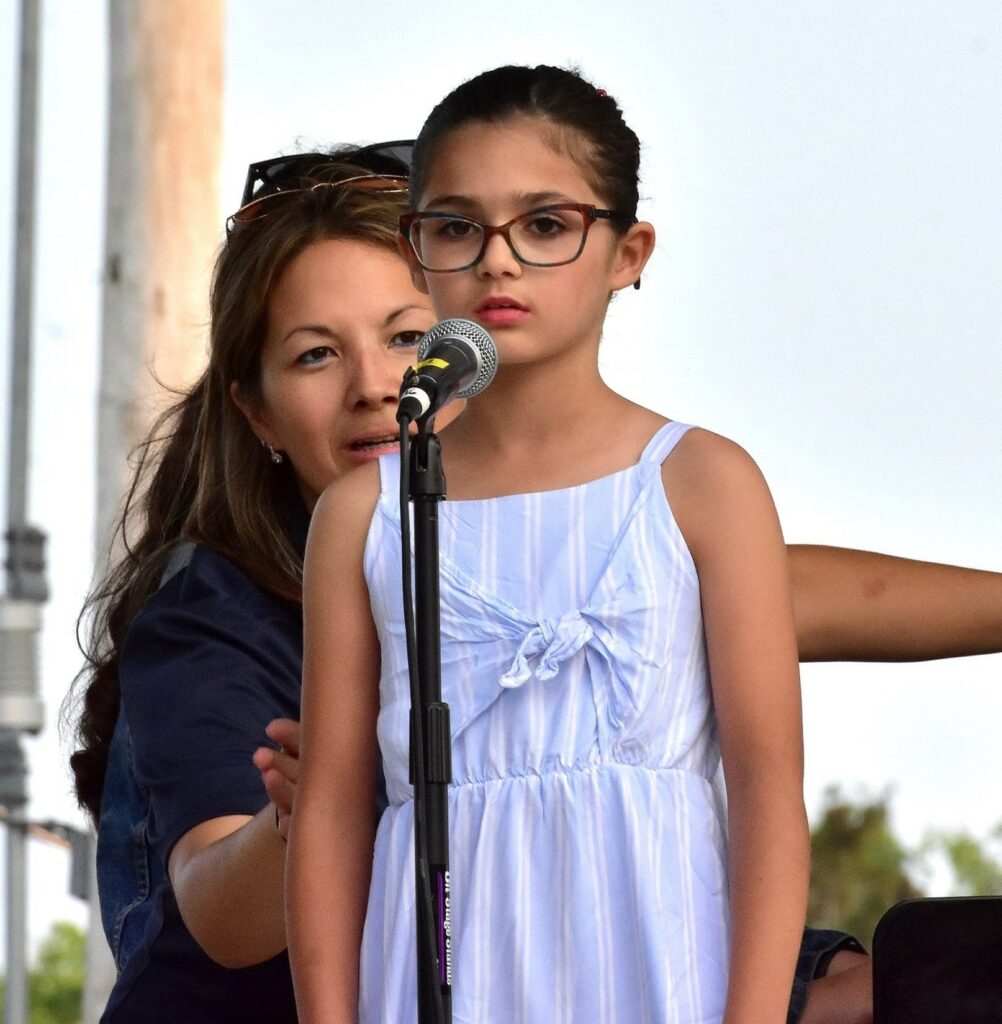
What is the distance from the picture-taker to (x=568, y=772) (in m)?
1.88

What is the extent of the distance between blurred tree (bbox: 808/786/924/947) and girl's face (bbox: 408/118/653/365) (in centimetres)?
1171

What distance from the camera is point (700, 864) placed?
6.18 feet

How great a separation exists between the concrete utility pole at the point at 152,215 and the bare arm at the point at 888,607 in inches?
93.3

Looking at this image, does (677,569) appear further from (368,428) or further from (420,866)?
(368,428)

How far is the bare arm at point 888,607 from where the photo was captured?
7.91ft

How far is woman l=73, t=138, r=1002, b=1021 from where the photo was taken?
2445 mm

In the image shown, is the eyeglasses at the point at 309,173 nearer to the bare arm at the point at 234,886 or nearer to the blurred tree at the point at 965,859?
the bare arm at the point at 234,886

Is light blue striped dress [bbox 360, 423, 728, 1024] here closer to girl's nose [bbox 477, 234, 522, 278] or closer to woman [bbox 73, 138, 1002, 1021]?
girl's nose [bbox 477, 234, 522, 278]

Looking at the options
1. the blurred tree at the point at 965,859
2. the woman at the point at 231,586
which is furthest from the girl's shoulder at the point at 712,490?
the blurred tree at the point at 965,859

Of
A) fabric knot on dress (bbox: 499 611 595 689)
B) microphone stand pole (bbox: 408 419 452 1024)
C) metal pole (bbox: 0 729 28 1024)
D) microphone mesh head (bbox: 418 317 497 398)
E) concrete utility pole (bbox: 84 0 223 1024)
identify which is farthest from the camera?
metal pole (bbox: 0 729 28 1024)

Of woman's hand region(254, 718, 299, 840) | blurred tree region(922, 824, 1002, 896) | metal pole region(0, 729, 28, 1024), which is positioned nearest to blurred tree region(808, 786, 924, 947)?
blurred tree region(922, 824, 1002, 896)

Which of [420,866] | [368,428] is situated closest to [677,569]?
Answer: [420,866]

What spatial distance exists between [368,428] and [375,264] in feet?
Result: 0.79

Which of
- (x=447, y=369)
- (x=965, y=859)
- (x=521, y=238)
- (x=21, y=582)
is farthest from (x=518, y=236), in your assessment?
(x=965, y=859)
